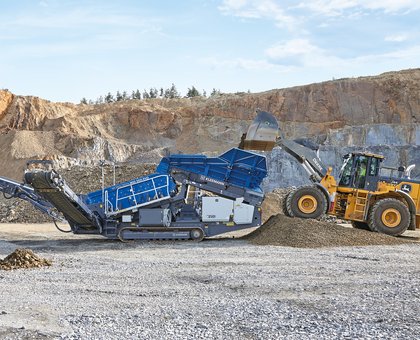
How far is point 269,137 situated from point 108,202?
434cm

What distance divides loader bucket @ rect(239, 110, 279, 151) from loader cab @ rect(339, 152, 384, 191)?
2261mm

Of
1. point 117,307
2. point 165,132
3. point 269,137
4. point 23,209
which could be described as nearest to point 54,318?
A: point 117,307

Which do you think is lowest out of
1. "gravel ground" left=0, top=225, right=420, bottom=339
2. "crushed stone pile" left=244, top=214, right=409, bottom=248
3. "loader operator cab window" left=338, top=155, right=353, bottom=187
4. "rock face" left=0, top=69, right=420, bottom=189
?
"gravel ground" left=0, top=225, right=420, bottom=339

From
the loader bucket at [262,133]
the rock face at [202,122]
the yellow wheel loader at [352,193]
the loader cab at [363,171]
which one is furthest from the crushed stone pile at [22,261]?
the rock face at [202,122]

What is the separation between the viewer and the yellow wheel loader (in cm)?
1538

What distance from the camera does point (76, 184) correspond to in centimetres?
2905

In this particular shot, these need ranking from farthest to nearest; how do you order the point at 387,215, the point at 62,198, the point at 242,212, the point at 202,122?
the point at 202,122 → the point at 387,215 → the point at 242,212 → the point at 62,198

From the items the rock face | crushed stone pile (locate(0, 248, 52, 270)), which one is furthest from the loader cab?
the rock face

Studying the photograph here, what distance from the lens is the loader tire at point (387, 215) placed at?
15.4 metres

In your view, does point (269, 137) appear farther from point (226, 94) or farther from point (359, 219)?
point (226, 94)

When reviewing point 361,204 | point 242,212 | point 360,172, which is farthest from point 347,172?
point 242,212

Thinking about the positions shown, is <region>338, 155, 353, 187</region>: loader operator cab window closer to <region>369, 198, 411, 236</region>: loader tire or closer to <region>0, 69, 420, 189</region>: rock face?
<region>369, 198, 411, 236</region>: loader tire

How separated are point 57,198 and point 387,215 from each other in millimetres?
8277

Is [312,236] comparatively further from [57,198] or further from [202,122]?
[202,122]
